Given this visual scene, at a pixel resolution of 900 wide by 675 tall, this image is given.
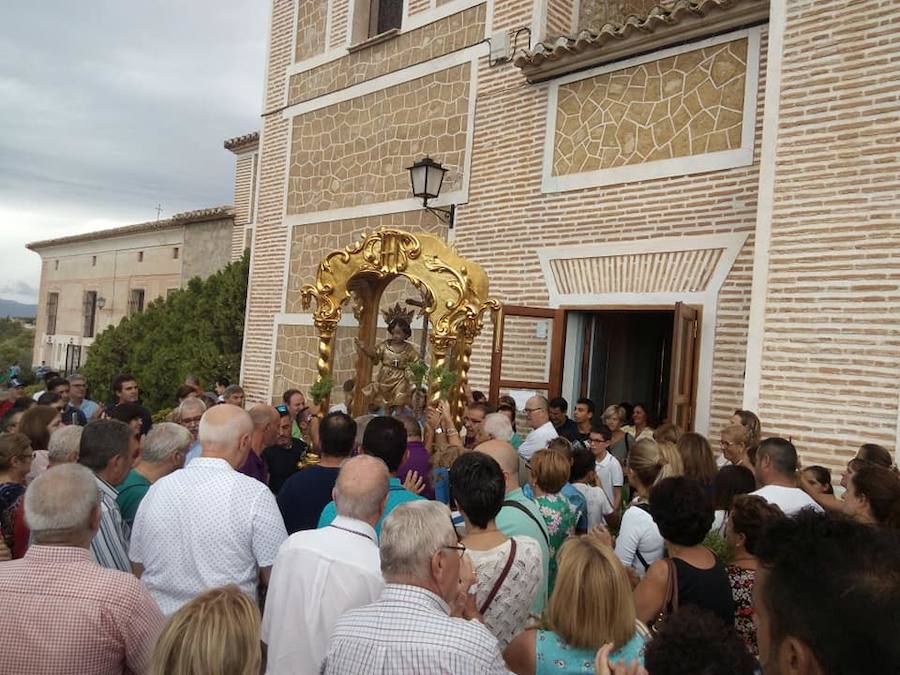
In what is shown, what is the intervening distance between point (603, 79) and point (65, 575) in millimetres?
8149

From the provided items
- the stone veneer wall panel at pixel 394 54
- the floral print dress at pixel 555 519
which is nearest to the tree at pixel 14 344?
the stone veneer wall panel at pixel 394 54

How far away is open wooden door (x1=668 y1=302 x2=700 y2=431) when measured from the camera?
24.1 feet

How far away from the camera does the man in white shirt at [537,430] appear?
6625mm

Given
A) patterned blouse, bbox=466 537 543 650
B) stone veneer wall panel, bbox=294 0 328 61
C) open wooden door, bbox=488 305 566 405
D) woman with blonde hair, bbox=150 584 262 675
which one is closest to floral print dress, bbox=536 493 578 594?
patterned blouse, bbox=466 537 543 650

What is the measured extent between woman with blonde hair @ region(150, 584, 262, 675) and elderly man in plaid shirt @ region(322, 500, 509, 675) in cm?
33

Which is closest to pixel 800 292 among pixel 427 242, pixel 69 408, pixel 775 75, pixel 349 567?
pixel 775 75

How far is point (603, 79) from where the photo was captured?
8898 millimetres

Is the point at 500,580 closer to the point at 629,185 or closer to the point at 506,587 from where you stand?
the point at 506,587

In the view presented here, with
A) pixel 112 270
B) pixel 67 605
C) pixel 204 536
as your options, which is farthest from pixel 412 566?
pixel 112 270

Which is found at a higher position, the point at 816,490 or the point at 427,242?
the point at 427,242

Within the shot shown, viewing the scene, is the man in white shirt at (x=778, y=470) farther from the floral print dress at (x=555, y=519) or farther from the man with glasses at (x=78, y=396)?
the man with glasses at (x=78, y=396)

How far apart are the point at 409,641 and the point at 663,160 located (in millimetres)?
7209

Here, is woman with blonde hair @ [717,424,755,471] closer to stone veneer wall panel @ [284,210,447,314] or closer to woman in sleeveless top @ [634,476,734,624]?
woman in sleeveless top @ [634,476,734,624]

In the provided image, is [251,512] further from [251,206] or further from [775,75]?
[251,206]
